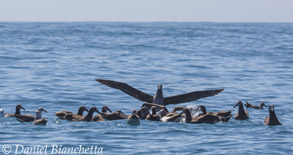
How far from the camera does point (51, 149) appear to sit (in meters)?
13.7

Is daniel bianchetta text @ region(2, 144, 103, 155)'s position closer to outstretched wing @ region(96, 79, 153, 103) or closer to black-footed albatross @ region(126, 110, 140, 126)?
black-footed albatross @ region(126, 110, 140, 126)

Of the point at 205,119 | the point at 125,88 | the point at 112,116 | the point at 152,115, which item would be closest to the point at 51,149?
the point at 112,116

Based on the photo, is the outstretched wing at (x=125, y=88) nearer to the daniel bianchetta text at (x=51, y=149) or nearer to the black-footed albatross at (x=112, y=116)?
the black-footed albatross at (x=112, y=116)

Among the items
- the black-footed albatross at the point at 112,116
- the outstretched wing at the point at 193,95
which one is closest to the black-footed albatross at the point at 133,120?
the black-footed albatross at the point at 112,116

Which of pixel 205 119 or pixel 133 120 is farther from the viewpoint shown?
pixel 205 119

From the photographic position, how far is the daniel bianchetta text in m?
13.5

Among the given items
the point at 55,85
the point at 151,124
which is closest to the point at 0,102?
the point at 55,85

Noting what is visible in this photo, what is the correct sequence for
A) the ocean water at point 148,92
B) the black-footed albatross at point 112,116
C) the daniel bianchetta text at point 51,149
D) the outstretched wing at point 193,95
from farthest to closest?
the outstretched wing at point 193,95, the black-footed albatross at point 112,116, the ocean water at point 148,92, the daniel bianchetta text at point 51,149

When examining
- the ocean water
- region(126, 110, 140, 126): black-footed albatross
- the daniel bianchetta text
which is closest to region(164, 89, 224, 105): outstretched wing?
the ocean water

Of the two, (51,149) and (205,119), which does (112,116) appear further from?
(51,149)

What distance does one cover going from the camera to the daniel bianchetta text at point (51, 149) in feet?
44.3

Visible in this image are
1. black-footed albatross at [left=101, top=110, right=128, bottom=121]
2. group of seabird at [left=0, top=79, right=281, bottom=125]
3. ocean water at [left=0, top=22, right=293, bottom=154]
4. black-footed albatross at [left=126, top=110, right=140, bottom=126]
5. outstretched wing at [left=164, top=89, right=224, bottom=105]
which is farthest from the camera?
outstretched wing at [left=164, top=89, right=224, bottom=105]

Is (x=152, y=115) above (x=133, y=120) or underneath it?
above

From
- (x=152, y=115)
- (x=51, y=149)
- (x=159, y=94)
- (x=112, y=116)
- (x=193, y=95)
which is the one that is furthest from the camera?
(x=159, y=94)
